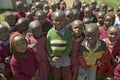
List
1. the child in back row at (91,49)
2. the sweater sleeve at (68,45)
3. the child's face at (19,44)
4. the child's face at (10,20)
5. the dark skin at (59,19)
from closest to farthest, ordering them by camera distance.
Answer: the child's face at (19,44), the child in back row at (91,49), the dark skin at (59,19), the sweater sleeve at (68,45), the child's face at (10,20)

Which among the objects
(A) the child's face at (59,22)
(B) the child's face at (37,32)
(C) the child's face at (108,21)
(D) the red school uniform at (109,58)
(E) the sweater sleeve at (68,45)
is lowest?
(D) the red school uniform at (109,58)

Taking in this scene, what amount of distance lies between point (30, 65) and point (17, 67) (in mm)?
227

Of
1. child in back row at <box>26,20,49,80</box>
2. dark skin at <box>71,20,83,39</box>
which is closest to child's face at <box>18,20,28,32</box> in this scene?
child in back row at <box>26,20,49,80</box>

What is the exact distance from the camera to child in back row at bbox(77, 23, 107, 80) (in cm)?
430

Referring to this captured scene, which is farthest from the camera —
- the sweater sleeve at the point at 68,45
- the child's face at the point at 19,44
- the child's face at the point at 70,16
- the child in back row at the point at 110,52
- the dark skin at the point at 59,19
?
the child's face at the point at 70,16

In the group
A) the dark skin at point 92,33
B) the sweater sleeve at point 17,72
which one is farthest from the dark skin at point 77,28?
the sweater sleeve at point 17,72

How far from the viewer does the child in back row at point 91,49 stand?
14.1 feet

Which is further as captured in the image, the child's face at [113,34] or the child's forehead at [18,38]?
the child's face at [113,34]

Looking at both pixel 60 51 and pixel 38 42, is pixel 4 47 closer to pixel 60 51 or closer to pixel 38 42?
pixel 38 42

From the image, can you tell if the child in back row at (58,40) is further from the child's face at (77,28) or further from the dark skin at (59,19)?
the child's face at (77,28)

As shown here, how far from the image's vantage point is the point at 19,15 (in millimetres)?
6664

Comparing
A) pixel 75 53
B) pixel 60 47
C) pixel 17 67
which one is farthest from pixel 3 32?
pixel 75 53

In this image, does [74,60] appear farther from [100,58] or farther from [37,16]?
[37,16]

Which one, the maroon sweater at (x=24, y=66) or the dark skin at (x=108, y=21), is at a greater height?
the dark skin at (x=108, y=21)
